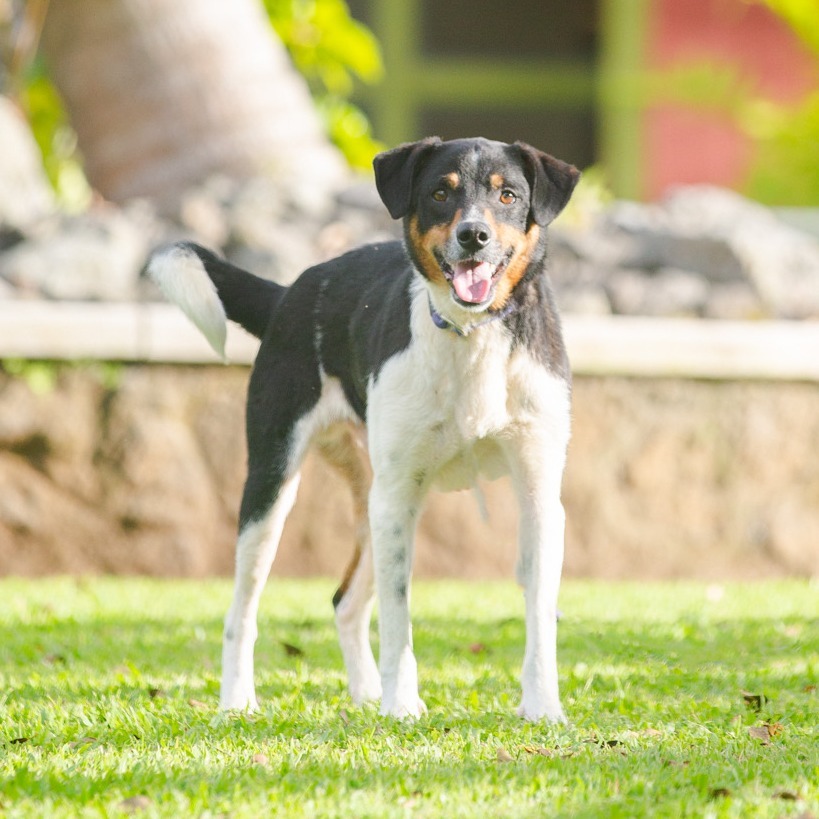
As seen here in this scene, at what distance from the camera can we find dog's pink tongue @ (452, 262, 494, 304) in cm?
428

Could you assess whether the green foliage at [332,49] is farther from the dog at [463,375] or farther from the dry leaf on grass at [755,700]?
the dry leaf on grass at [755,700]

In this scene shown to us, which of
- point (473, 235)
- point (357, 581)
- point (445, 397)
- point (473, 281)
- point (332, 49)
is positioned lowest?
point (357, 581)

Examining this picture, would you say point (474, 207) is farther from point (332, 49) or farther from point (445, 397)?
point (332, 49)

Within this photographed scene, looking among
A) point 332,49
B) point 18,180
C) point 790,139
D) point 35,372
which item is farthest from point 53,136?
point 790,139

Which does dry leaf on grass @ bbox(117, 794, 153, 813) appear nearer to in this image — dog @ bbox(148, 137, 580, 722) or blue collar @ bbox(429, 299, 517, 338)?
dog @ bbox(148, 137, 580, 722)

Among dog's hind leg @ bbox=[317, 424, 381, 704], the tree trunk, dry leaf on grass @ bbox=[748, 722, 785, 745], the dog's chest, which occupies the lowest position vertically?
dry leaf on grass @ bbox=[748, 722, 785, 745]

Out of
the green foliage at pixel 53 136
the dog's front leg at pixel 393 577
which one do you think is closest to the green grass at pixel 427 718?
the dog's front leg at pixel 393 577

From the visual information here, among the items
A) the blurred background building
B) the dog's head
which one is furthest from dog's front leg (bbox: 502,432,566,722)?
the blurred background building

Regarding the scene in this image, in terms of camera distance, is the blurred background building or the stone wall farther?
the blurred background building

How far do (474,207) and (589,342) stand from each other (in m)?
3.61

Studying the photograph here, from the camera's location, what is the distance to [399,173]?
14.8ft

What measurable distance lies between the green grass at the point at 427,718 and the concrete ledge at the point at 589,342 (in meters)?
1.31

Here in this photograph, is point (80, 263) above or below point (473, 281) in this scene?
above

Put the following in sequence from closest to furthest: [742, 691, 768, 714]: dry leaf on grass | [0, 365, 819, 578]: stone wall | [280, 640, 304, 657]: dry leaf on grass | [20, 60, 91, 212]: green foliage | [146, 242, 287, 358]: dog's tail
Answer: [742, 691, 768, 714]: dry leaf on grass
[146, 242, 287, 358]: dog's tail
[280, 640, 304, 657]: dry leaf on grass
[0, 365, 819, 578]: stone wall
[20, 60, 91, 212]: green foliage
